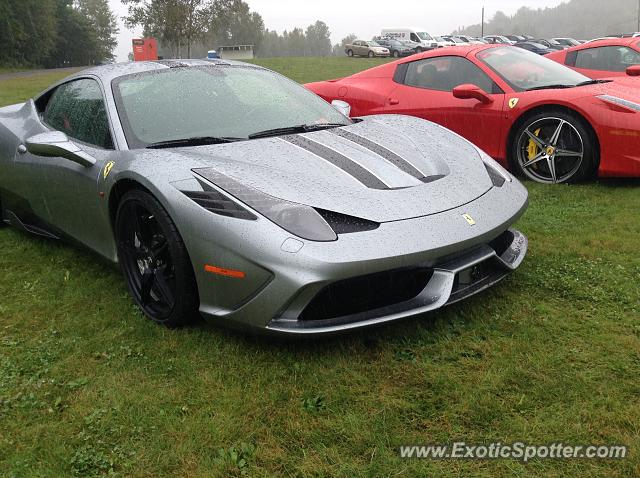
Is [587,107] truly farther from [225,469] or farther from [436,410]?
[225,469]

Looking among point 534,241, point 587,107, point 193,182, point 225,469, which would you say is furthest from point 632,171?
point 225,469

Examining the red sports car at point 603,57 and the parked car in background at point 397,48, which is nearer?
the red sports car at point 603,57

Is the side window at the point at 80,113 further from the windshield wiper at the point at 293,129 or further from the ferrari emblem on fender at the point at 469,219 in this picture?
the ferrari emblem on fender at the point at 469,219

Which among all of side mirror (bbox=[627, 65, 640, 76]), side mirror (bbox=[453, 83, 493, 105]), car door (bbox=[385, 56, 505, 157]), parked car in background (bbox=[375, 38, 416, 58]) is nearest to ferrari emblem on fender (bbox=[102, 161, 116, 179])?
side mirror (bbox=[453, 83, 493, 105])

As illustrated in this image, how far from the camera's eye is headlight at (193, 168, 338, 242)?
2295mm

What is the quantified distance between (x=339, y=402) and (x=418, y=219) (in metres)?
0.78

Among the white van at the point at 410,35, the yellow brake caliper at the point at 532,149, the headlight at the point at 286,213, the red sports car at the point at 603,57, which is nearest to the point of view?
the headlight at the point at 286,213

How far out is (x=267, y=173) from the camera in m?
2.59

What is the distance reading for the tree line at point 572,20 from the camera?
125688 millimetres

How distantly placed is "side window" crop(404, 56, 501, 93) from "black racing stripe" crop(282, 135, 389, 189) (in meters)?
2.73

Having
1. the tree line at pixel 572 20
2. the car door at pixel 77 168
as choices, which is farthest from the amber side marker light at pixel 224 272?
the tree line at pixel 572 20

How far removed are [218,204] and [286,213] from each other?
285 millimetres

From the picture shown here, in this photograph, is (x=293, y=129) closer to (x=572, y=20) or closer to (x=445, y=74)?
(x=445, y=74)

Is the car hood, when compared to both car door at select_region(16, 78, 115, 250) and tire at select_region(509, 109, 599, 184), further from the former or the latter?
tire at select_region(509, 109, 599, 184)
